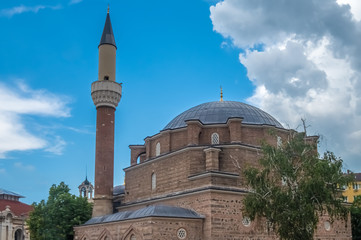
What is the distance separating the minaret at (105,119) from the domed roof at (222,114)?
345 cm

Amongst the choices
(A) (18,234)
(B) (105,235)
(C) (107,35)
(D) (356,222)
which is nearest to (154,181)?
(B) (105,235)

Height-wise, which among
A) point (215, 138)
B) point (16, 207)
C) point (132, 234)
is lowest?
point (132, 234)

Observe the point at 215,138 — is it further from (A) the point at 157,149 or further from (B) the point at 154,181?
(B) the point at 154,181

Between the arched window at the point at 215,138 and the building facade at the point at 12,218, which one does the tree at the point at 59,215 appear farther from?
the arched window at the point at 215,138

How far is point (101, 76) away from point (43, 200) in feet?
26.1

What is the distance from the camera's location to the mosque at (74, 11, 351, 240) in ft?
53.3

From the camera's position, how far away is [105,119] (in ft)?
73.9

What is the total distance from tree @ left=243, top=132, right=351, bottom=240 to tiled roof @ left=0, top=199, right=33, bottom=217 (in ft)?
82.1

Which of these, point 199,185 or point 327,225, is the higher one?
point 199,185

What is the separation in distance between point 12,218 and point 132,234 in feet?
62.0

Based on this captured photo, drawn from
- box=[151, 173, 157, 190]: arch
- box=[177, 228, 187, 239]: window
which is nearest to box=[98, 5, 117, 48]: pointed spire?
box=[151, 173, 157, 190]: arch

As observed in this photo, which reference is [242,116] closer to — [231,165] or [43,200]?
[231,165]

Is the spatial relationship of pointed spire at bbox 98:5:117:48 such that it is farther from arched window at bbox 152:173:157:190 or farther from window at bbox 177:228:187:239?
window at bbox 177:228:187:239

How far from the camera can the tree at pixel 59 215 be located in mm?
22719
